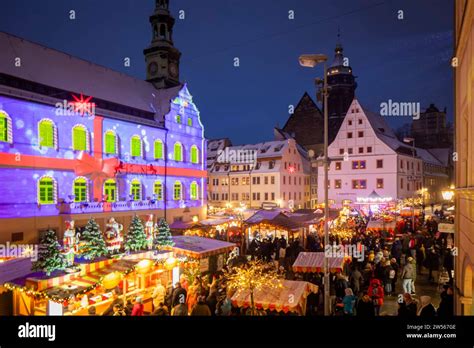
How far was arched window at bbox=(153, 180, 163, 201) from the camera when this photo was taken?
29.6 meters

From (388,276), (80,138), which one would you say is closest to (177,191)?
(80,138)

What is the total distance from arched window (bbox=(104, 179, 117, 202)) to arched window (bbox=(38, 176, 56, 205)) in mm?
3948

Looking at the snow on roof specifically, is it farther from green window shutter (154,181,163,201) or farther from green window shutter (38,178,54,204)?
green window shutter (38,178,54,204)

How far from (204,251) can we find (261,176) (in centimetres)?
3140

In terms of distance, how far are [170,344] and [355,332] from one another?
1.95m

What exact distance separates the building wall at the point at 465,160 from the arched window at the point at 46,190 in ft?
70.0

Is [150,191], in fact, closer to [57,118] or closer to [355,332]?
[57,118]

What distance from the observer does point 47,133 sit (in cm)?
2150

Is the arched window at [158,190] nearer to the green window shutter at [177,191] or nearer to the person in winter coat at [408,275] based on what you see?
the green window shutter at [177,191]

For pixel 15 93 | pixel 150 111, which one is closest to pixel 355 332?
pixel 15 93

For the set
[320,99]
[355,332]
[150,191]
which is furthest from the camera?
[150,191]

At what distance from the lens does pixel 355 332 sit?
360cm

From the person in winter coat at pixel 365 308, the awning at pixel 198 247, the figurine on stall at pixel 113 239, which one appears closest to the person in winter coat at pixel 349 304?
the person in winter coat at pixel 365 308

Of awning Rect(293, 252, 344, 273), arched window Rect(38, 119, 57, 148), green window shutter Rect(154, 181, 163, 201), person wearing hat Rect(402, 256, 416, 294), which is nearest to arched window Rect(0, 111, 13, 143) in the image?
arched window Rect(38, 119, 57, 148)
